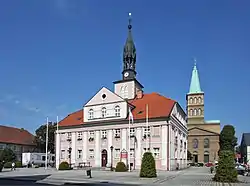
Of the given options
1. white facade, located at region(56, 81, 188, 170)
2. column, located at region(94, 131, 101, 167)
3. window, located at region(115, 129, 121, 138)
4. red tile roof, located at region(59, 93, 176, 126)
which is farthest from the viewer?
column, located at region(94, 131, 101, 167)

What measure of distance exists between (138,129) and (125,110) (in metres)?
4.12

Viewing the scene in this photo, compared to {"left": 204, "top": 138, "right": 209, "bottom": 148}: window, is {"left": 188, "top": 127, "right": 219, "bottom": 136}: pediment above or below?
above

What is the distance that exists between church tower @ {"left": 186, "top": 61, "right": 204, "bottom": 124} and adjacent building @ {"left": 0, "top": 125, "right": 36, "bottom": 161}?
2375 inches

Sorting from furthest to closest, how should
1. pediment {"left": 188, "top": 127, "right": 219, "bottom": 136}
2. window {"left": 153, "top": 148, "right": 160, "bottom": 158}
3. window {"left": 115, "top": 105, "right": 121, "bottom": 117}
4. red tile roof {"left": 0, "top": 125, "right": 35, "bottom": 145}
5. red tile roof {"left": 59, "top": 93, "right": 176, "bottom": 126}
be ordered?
pediment {"left": 188, "top": 127, "right": 219, "bottom": 136} < red tile roof {"left": 0, "top": 125, "right": 35, "bottom": 145} < window {"left": 115, "top": 105, "right": 121, "bottom": 117} < red tile roof {"left": 59, "top": 93, "right": 176, "bottom": 126} < window {"left": 153, "top": 148, "right": 160, "bottom": 158}

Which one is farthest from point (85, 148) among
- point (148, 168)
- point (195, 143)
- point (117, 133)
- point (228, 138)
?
point (195, 143)

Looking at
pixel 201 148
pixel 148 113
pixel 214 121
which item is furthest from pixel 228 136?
pixel 148 113

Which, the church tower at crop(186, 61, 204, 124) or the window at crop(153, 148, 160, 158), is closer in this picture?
the window at crop(153, 148, 160, 158)

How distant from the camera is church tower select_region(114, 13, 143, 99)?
62.9m

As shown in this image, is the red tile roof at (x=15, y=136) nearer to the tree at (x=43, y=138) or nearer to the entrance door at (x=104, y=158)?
the tree at (x=43, y=138)

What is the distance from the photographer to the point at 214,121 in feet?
416

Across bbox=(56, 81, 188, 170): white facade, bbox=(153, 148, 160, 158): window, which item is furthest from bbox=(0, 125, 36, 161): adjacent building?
bbox=(153, 148, 160, 158): window

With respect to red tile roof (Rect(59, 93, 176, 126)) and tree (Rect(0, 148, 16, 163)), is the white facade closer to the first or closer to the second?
red tile roof (Rect(59, 93, 176, 126))

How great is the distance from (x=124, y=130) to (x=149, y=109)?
17.4ft

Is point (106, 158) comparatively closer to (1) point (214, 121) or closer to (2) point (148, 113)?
(2) point (148, 113)
